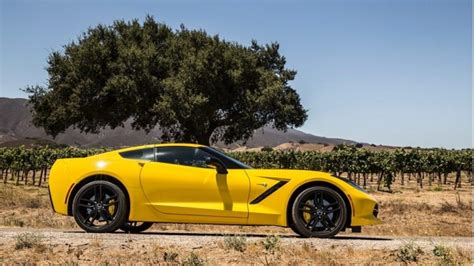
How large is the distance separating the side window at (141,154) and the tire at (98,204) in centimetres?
52

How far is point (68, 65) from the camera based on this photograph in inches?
1633

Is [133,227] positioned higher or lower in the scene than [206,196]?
lower

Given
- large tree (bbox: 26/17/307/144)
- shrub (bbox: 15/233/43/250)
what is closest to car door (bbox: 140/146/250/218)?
shrub (bbox: 15/233/43/250)

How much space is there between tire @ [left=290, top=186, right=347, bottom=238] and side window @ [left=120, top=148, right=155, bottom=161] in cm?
227

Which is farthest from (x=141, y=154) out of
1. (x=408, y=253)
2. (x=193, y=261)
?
(x=408, y=253)

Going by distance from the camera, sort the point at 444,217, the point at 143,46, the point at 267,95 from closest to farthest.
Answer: the point at 444,217 → the point at 267,95 → the point at 143,46

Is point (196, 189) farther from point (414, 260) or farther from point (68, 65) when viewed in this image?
point (68, 65)

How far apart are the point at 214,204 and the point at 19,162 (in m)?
40.3

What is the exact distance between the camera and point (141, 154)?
8.04 meters

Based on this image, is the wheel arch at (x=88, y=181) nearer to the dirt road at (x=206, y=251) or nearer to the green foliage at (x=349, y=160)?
the dirt road at (x=206, y=251)

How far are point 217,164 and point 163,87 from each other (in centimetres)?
3290

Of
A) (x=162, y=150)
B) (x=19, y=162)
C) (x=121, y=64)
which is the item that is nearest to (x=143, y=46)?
(x=121, y=64)

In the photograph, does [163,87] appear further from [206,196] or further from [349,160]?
[206,196]

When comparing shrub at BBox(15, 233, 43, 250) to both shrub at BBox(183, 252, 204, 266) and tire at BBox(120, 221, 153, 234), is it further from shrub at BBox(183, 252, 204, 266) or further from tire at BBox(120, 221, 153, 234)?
tire at BBox(120, 221, 153, 234)
